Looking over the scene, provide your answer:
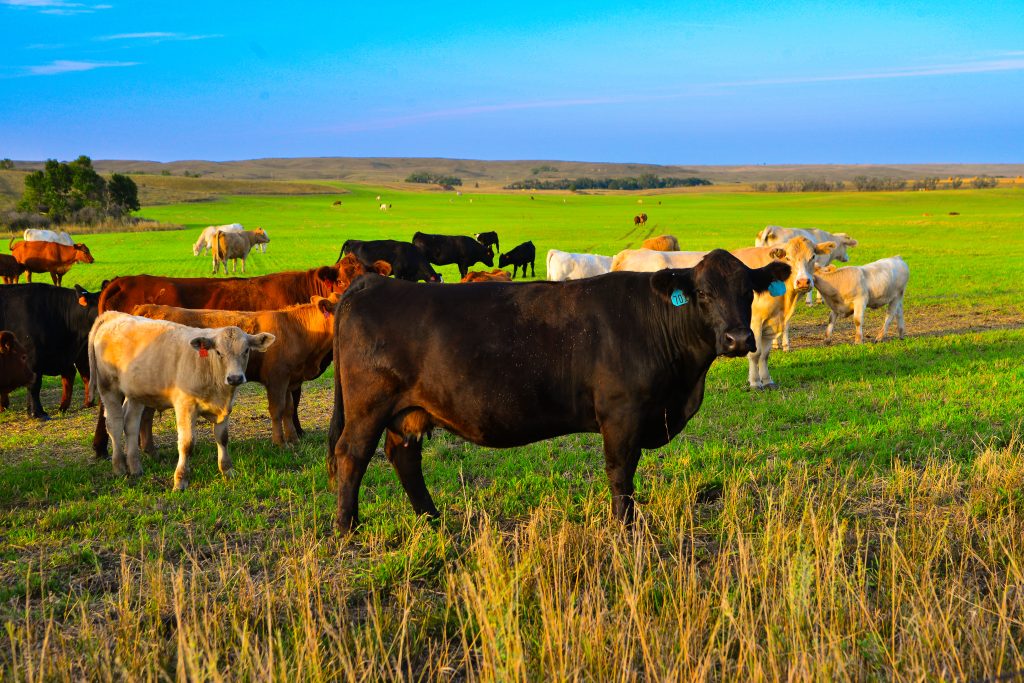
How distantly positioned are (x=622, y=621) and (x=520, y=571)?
0.77 metres

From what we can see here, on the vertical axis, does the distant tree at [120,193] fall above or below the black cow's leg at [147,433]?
above

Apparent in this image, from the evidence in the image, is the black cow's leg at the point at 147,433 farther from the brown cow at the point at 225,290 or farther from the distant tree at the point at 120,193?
the distant tree at the point at 120,193

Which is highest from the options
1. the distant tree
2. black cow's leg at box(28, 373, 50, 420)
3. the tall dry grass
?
the distant tree

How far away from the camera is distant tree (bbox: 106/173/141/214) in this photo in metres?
75.6

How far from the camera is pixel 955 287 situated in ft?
73.1

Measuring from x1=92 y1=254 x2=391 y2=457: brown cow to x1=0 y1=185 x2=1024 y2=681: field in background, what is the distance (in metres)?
1.72

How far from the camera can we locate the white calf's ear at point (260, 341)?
7.91m

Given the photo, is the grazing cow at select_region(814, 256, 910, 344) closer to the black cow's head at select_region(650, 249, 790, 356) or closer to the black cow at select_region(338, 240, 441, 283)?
the black cow's head at select_region(650, 249, 790, 356)

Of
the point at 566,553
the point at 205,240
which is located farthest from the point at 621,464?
the point at 205,240

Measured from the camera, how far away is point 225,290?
12.2 m

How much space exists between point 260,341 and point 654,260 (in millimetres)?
9914

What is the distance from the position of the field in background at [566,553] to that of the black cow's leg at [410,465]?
0.23 meters

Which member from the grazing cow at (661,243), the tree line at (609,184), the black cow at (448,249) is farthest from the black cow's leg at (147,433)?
the tree line at (609,184)

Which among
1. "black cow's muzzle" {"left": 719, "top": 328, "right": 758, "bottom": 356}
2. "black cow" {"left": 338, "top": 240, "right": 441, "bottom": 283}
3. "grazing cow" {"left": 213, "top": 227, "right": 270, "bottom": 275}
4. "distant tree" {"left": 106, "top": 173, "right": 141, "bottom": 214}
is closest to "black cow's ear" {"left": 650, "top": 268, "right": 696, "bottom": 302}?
"black cow's muzzle" {"left": 719, "top": 328, "right": 758, "bottom": 356}
